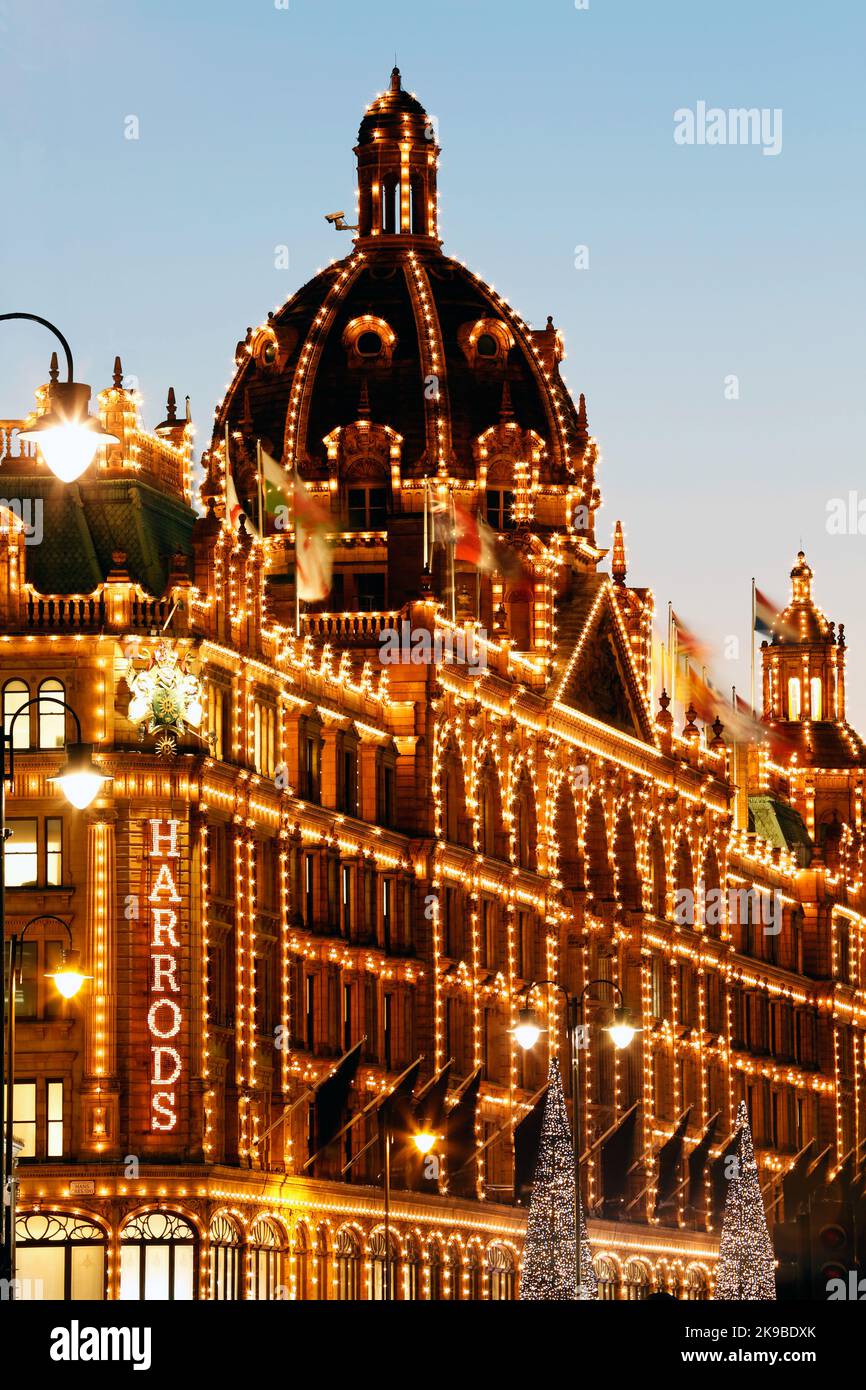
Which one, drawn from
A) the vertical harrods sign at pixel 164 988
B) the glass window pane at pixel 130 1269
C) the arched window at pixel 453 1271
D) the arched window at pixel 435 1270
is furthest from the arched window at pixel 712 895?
the glass window pane at pixel 130 1269

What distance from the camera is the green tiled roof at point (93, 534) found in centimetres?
10125

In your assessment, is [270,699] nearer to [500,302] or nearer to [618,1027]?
[618,1027]

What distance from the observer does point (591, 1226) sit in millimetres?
134750

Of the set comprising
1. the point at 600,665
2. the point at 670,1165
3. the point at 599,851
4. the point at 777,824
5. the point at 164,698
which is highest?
the point at 600,665

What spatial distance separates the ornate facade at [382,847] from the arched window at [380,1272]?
0.93 ft

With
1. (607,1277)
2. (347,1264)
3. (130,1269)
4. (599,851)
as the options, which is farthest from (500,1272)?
(130,1269)

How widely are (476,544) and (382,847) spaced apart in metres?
15.9

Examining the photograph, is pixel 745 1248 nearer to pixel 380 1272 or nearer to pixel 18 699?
pixel 380 1272

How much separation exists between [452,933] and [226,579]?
80.9ft

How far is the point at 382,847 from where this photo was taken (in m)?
119

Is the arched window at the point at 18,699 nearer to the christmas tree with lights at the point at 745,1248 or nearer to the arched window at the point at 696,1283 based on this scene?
the christmas tree with lights at the point at 745,1248

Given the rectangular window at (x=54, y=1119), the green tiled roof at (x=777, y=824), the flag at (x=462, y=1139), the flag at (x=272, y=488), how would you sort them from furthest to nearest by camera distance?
the green tiled roof at (x=777, y=824)
the flag at (x=272, y=488)
the flag at (x=462, y=1139)
the rectangular window at (x=54, y=1119)

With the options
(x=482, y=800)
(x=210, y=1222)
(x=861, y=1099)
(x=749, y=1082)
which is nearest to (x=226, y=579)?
(x=210, y=1222)

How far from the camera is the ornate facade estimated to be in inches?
3851
